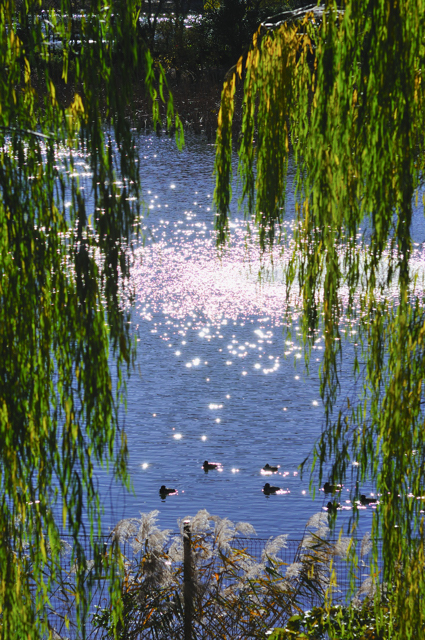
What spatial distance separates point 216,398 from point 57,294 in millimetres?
11828

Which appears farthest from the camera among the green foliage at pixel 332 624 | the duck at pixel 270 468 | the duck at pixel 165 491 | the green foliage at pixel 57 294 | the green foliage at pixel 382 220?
the duck at pixel 270 468

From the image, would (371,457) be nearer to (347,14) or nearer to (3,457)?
(3,457)

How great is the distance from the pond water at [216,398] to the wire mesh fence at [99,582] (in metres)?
1.05

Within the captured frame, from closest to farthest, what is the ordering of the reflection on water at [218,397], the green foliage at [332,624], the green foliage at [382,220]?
the green foliage at [382,220]
the green foliage at [332,624]
the reflection on water at [218,397]

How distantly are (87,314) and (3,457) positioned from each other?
70cm

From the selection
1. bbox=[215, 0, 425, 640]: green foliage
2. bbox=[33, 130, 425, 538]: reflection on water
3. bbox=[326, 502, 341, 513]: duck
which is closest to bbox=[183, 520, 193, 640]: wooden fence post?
bbox=[33, 130, 425, 538]: reflection on water

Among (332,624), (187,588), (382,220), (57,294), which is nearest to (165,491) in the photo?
(187,588)

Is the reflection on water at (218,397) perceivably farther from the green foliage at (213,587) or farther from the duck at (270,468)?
the green foliage at (213,587)

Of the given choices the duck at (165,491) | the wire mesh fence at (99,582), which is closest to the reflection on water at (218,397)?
the duck at (165,491)

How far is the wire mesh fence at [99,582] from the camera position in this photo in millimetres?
4109

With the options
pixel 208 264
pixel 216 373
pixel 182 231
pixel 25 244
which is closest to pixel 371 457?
pixel 25 244

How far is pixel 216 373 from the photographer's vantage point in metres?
16.7

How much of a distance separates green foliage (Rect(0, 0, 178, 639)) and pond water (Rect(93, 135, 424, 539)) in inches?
164

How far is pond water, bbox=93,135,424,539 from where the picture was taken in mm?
12328
